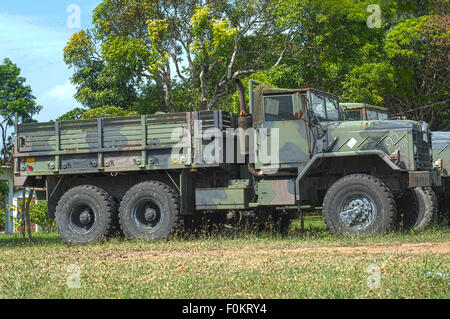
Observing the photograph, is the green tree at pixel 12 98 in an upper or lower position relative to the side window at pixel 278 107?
upper

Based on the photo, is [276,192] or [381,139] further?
[276,192]

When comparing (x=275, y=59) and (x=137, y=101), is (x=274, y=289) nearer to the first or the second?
(x=275, y=59)

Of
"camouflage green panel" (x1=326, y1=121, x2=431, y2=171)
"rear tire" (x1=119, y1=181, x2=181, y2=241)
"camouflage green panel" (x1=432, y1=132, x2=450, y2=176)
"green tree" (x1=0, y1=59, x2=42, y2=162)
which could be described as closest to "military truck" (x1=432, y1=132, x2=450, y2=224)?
"camouflage green panel" (x1=432, y1=132, x2=450, y2=176)

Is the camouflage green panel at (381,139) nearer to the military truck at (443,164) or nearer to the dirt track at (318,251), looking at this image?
the dirt track at (318,251)

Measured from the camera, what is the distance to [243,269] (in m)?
8.23

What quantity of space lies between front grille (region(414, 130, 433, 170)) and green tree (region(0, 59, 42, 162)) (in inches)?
1462

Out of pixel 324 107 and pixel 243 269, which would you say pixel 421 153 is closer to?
pixel 324 107

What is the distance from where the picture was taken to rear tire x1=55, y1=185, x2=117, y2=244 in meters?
14.2

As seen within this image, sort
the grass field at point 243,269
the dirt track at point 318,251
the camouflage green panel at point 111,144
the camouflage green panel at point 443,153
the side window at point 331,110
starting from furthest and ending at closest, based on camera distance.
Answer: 1. the camouflage green panel at point 443,153
2. the side window at point 331,110
3. the camouflage green panel at point 111,144
4. the dirt track at point 318,251
5. the grass field at point 243,269

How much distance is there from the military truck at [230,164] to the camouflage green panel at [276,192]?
2cm

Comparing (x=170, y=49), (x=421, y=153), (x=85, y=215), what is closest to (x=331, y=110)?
(x=421, y=153)

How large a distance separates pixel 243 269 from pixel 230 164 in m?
5.66

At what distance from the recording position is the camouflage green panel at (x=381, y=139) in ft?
42.1

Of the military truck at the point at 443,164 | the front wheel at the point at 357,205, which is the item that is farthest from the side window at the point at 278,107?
the military truck at the point at 443,164
